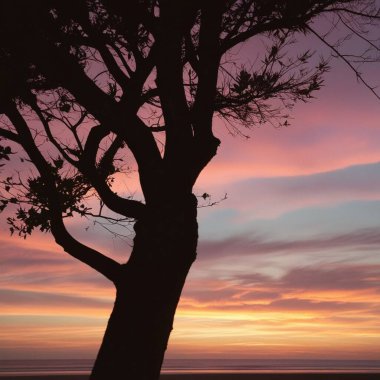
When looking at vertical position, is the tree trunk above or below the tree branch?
below

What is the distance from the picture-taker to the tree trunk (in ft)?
22.9

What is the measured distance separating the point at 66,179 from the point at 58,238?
3.43m

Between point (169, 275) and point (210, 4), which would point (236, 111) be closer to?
point (210, 4)

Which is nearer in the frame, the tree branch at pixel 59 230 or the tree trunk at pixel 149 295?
the tree trunk at pixel 149 295

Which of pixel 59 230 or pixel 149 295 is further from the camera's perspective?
pixel 59 230

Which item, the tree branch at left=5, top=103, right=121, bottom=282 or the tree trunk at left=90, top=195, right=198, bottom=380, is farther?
the tree branch at left=5, top=103, right=121, bottom=282

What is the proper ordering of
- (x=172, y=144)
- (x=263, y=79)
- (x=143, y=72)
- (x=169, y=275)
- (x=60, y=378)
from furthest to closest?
(x=60, y=378) < (x=263, y=79) < (x=143, y=72) < (x=172, y=144) < (x=169, y=275)

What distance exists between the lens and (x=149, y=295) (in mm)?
7090

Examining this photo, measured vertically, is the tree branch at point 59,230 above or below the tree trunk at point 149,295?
above

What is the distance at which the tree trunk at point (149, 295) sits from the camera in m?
6.97

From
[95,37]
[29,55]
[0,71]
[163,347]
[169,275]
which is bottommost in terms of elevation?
[163,347]

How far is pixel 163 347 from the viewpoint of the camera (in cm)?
719

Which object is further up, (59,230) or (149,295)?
(59,230)

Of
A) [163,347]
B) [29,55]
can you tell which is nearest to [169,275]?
[163,347]
